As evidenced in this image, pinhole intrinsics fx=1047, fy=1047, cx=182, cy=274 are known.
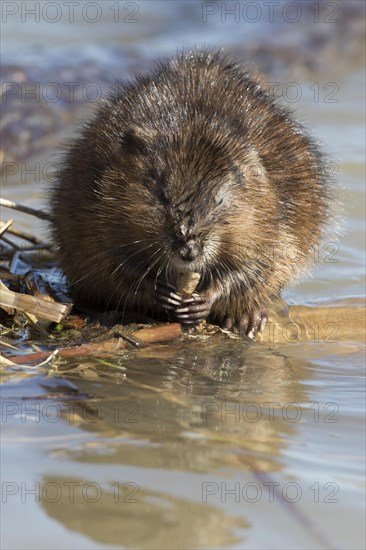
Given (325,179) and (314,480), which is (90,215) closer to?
(325,179)

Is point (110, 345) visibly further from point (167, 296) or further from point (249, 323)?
point (249, 323)

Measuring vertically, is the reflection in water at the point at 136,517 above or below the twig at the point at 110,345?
below

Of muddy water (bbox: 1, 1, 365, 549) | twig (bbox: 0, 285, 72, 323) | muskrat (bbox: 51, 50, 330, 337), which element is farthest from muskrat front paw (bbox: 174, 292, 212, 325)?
twig (bbox: 0, 285, 72, 323)

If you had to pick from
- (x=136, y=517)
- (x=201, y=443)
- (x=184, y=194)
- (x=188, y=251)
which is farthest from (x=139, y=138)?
(x=136, y=517)

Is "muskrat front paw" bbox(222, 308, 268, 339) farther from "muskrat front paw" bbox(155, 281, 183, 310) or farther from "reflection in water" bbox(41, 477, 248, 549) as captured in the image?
"reflection in water" bbox(41, 477, 248, 549)

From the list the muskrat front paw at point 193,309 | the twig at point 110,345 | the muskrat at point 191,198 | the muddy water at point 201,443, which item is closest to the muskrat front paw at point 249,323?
the muskrat at point 191,198

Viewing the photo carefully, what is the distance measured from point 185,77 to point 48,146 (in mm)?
4248

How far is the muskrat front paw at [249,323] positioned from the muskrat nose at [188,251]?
1.00m

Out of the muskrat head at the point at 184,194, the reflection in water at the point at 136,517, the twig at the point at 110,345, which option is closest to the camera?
the reflection in water at the point at 136,517

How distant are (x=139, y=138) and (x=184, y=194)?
1.31ft

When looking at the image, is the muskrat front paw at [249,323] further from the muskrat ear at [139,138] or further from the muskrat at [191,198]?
the muskrat ear at [139,138]

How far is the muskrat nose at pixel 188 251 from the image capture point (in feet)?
13.9

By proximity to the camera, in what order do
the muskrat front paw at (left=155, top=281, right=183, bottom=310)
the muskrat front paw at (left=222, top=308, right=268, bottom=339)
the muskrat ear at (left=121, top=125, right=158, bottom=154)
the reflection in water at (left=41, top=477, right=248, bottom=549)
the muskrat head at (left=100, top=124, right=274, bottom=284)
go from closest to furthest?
1. the reflection in water at (left=41, top=477, right=248, bottom=549)
2. the muskrat head at (left=100, top=124, right=274, bottom=284)
3. the muskrat ear at (left=121, top=125, right=158, bottom=154)
4. the muskrat front paw at (left=155, top=281, right=183, bottom=310)
5. the muskrat front paw at (left=222, top=308, right=268, bottom=339)

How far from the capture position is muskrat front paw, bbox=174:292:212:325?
4.86 meters
